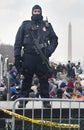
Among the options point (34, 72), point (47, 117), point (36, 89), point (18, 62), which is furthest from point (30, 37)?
point (36, 89)

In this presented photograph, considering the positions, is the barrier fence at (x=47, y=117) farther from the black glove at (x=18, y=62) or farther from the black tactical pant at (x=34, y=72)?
the black glove at (x=18, y=62)

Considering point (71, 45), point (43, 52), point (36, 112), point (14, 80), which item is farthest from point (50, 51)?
point (71, 45)

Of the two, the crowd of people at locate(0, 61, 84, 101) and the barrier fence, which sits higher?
the barrier fence

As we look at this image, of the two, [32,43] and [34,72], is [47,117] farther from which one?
[32,43]

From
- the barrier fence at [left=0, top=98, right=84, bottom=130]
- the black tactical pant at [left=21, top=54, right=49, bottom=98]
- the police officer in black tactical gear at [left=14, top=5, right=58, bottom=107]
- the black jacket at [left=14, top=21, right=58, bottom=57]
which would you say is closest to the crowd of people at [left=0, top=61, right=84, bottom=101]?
the black tactical pant at [left=21, top=54, right=49, bottom=98]

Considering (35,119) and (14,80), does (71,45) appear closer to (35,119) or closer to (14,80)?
(14,80)

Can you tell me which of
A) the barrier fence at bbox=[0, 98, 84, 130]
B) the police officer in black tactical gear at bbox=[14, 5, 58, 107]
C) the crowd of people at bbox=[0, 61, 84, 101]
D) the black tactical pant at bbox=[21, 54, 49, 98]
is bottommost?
the crowd of people at bbox=[0, 61, 84, 101]

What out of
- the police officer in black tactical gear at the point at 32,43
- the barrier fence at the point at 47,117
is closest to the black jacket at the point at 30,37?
the police officer in black tactical gear at the point at 32,43

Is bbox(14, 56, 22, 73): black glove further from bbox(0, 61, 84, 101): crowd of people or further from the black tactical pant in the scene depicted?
bbox(0, 61, 84, 101): crowd of people

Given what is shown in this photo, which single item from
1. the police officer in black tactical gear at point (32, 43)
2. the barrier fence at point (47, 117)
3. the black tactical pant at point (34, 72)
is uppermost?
the police officer in black tactical gear at point (32, 43)

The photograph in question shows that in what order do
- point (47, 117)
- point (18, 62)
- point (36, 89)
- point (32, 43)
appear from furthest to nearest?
point (36, 89), point (18, 62), point (32, 43), point (47, 117)

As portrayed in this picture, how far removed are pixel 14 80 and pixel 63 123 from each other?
316 inches

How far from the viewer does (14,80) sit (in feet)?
59.7

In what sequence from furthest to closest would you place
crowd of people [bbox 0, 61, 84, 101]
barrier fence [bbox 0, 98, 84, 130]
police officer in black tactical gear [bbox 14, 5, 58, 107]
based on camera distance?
crowd of people [bbox 0, 61, 84, 101] → police officer in black tactical gear [bbox 14, 5, 58, 107] → barrier fence [bbox 0, 98, 84, 130]
